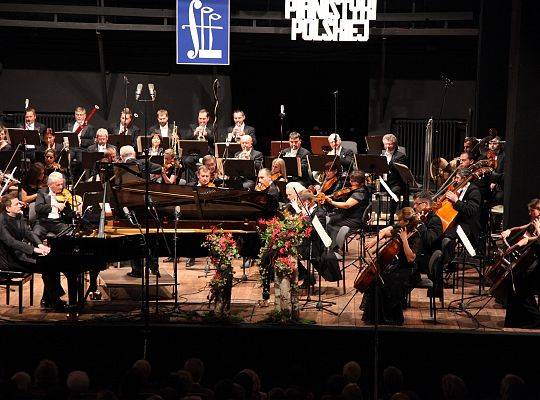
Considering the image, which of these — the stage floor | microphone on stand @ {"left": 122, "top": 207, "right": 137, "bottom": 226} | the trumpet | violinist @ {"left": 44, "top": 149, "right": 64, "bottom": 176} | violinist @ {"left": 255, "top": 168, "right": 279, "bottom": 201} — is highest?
the trumpet

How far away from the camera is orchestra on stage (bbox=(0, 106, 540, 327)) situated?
968cm

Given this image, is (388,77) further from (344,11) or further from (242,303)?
(242,303)

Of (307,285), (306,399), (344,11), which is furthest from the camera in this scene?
(344,11)

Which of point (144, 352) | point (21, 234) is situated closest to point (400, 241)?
point (144, 352)

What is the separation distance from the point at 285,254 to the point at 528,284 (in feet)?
8.21

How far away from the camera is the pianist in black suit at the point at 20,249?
977cm

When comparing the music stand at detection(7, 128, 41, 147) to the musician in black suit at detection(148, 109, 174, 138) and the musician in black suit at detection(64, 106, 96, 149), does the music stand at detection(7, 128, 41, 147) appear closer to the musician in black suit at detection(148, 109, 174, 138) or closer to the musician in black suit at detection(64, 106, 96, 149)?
the musician in black suit at detection(64, 106, 96, 149)

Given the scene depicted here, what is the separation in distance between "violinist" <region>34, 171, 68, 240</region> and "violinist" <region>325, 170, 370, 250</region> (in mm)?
3227

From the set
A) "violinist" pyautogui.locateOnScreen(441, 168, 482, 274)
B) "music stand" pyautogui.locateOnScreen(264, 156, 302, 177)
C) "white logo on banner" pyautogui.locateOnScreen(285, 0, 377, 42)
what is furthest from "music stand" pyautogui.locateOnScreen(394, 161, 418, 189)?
"white logo on banner" pyautogui.locateOnScreen(285, 0, 377, 42)

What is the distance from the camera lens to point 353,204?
→ 11.5 metres

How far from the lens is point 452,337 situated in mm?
9398

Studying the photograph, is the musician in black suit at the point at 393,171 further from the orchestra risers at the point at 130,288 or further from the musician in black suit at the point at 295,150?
the orchestra risers at the point at 130,288

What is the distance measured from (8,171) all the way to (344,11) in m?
5.99

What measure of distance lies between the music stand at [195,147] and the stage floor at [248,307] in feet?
7.53
